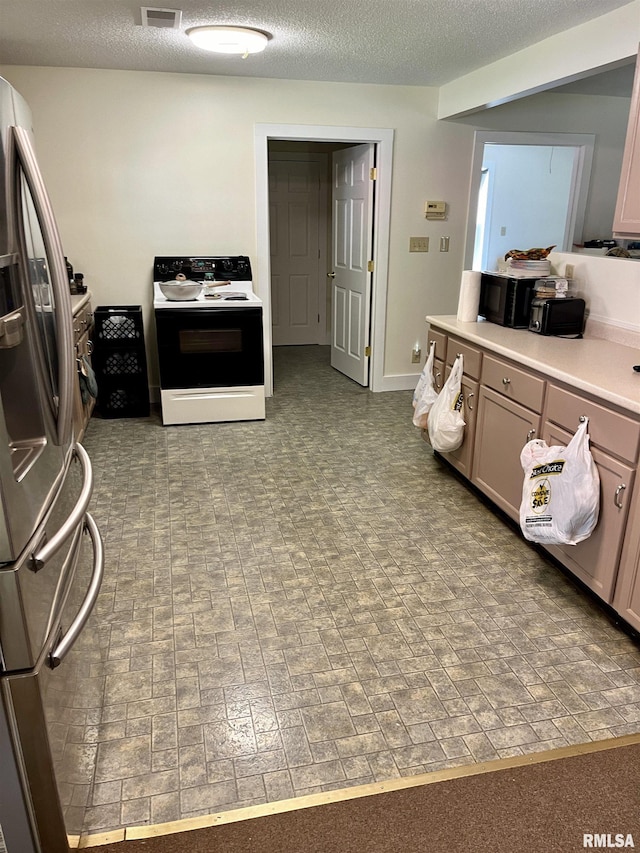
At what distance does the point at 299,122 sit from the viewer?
15.6 ft

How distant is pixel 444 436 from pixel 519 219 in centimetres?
499

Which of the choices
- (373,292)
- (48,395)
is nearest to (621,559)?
(48,395)

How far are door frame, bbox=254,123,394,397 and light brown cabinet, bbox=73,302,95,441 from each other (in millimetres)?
1301

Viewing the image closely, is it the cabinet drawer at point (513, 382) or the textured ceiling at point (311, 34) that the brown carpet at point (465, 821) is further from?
the textured ceiling at point (311, 34)

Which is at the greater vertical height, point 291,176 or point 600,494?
point 291,176

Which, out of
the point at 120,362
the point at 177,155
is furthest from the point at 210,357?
the point at 177,155

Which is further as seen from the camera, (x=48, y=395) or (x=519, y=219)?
(x=519, y=219)

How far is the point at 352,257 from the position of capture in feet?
18.0

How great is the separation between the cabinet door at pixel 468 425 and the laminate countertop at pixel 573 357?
0.24 meters

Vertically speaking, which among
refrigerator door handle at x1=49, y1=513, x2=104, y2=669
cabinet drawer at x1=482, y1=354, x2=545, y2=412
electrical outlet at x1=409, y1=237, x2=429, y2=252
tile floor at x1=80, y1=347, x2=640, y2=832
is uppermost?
electrical outlet at x1=409, y1=237, x2=429, y2=252

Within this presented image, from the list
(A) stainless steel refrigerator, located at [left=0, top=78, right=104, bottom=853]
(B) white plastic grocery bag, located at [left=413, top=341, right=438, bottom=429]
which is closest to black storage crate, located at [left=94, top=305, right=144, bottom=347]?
(B) white plastic grocery bag, located at [left=413, top=341, right=438, bottom=429]

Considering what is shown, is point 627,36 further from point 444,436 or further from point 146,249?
point 146,249

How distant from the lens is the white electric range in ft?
14.3

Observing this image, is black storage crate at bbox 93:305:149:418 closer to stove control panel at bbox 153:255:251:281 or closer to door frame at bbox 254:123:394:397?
stove control panel at bbox 153:255:251:281
